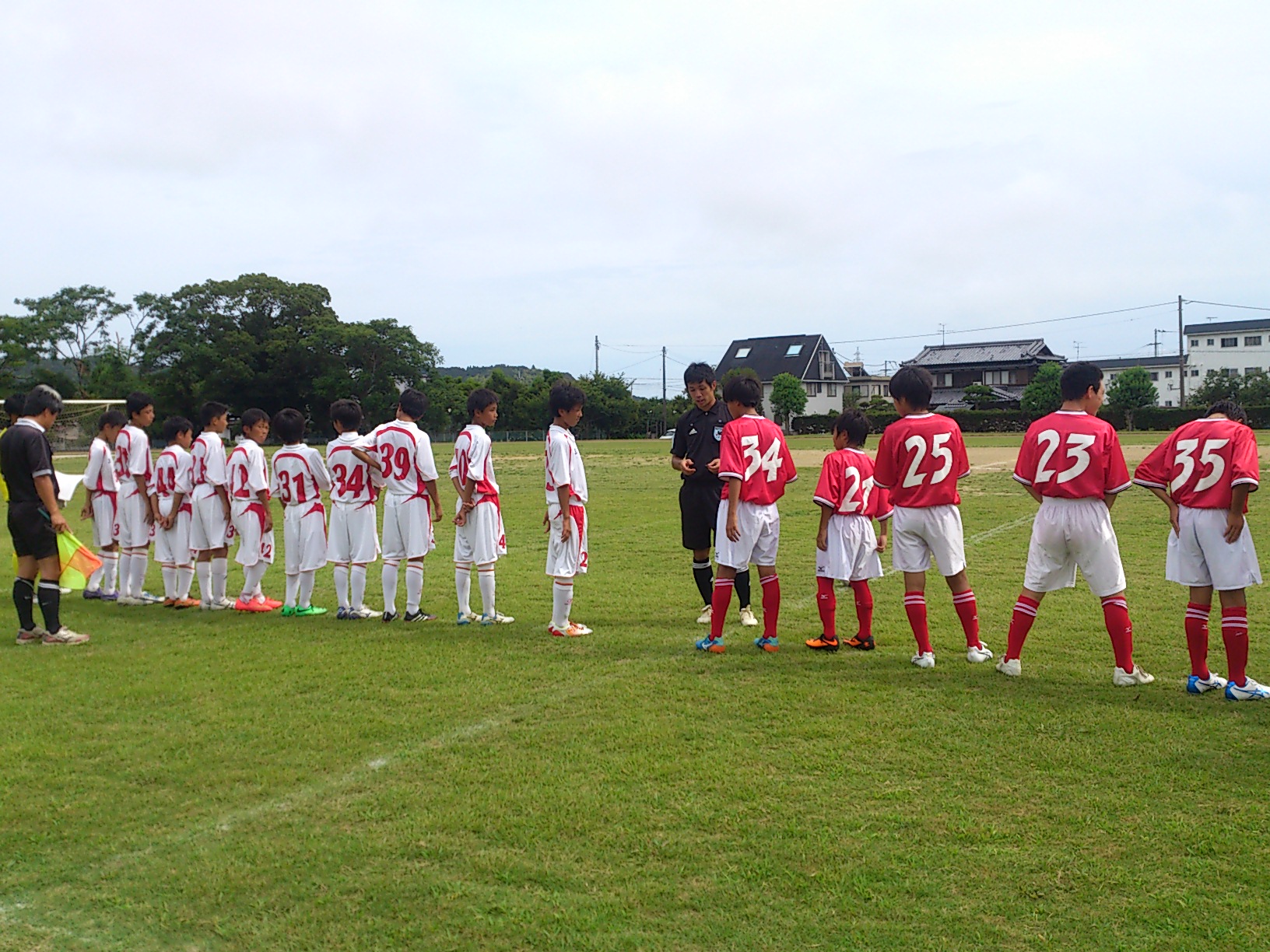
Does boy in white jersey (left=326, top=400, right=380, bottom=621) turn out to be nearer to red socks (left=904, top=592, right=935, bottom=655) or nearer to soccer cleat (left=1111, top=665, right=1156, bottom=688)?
red socks (left=904, top=592, right=935, bottom=655)

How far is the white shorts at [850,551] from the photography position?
23.0 ft

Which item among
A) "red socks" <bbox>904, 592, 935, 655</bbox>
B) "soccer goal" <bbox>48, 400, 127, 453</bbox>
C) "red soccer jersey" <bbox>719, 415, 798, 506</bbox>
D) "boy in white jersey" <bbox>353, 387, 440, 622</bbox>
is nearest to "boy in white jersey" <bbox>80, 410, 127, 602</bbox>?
"boy in white jersey" <bbox>353, 387, 440, 622</bbox>

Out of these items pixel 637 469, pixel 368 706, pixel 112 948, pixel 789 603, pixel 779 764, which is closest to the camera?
pixel 112 948

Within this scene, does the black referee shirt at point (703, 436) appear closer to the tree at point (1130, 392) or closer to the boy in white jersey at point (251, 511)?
the boy in white jersey at point (251, 511)

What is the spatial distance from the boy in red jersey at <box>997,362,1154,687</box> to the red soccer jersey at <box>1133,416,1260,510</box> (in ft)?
0.98

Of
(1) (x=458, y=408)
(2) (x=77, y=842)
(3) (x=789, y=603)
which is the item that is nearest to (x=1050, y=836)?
(2) (x=77, y=842)

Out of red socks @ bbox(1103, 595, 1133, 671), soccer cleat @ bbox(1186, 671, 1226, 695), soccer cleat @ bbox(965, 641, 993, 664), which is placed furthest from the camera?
soccer cleat @ bbox(965, 641, 993, 664)

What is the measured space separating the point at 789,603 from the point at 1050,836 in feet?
16.8

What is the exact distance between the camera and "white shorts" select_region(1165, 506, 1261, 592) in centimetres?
563

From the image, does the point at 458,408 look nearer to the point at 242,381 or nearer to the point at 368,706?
the point at 242,381

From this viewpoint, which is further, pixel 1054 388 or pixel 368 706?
pixel 1054 388

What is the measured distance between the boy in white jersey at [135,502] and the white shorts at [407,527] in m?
3.15

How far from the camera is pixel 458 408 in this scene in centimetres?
Answer: 6322

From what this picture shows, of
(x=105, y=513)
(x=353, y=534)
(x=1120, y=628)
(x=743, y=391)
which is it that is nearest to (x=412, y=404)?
(x=353, y=534)
